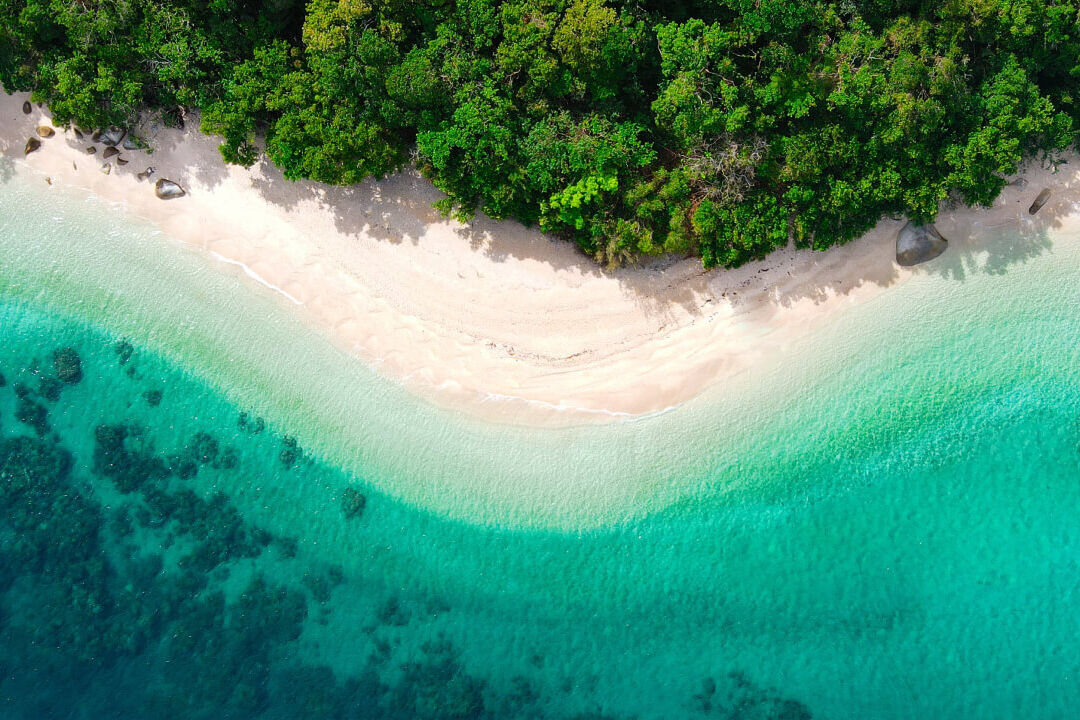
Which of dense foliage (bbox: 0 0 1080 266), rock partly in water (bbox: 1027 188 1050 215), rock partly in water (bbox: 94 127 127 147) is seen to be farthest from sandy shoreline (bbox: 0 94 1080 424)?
dense foliage (bbox: 0 0 1080 266)

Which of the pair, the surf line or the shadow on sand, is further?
the surf line

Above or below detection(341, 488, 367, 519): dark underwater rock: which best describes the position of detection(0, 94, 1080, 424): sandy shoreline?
above

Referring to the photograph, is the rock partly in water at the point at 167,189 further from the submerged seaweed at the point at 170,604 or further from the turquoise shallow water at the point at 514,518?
the submerged seaweed at the point at 170,604

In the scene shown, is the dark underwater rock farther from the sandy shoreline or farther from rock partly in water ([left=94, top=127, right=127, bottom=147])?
rock partly in water ([left=94, top=127, right=127, bottom=147])


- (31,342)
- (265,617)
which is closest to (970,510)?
(265,617)

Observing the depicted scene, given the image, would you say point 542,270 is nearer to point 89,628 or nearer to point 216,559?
point 216,559
